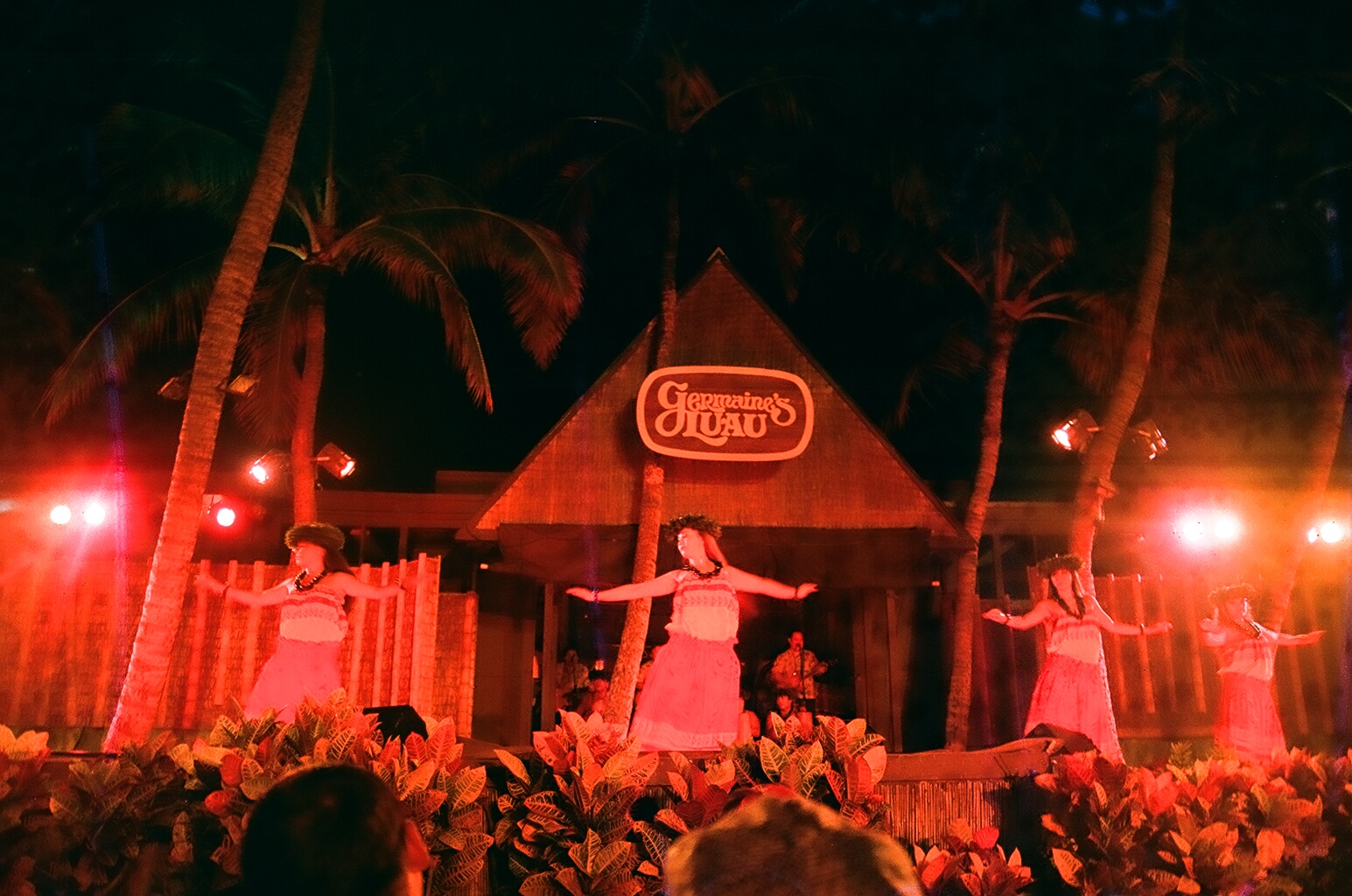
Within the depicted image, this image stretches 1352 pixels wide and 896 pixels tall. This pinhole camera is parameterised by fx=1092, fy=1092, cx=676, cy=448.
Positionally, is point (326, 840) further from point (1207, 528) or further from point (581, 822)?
point (1207, 528)

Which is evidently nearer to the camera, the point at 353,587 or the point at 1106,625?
the point at 353,587

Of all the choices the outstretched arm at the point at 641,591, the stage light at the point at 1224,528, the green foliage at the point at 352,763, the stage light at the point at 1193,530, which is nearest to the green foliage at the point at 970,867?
the green foliage at the point at 352,763

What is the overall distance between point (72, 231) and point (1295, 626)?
608 inches

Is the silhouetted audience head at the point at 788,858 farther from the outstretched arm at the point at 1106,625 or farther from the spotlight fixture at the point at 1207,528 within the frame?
the spotlight fixture at the point at 1207,528

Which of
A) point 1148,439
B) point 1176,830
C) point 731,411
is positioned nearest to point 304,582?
point 731,411

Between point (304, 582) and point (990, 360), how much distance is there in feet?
25.7

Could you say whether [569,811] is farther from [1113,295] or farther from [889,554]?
[1113,295]

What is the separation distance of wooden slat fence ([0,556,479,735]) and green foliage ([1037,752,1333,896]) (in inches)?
266

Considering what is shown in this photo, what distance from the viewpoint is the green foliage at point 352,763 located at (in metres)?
4.67

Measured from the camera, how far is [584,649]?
13.8 meters

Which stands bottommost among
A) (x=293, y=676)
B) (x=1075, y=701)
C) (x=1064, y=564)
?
(x=1075, y=701)

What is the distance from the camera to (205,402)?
306 inches

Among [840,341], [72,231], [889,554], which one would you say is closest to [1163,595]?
[889,554]

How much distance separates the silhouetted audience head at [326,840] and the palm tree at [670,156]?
8.86 meters
